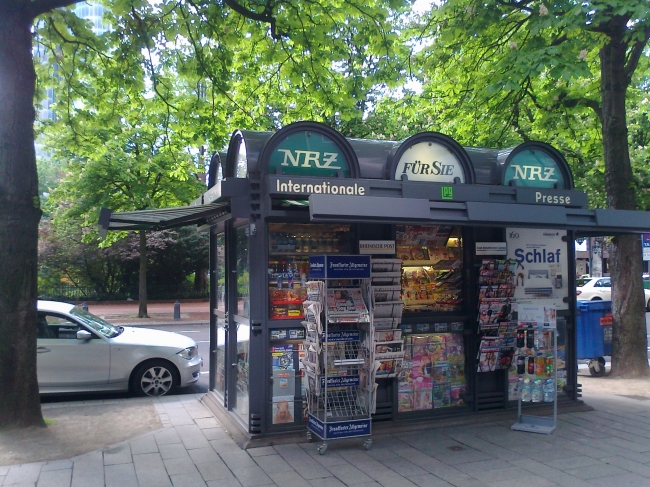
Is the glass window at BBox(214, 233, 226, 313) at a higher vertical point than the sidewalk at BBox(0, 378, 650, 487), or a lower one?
higher

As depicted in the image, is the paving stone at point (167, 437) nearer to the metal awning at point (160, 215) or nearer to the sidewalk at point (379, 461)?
the sidewalk at point (379, 461)

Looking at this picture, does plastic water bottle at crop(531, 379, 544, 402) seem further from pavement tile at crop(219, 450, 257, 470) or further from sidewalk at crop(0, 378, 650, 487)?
pavement tile at crop(219, 450, 257, 470)

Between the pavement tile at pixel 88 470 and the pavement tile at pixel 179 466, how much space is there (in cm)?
61

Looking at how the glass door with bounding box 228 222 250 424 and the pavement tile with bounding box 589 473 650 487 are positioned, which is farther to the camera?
the glass door with bounding box 228 222 250 424

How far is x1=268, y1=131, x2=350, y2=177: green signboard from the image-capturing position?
265 inches

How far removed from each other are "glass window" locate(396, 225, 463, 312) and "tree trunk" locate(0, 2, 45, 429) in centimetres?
447

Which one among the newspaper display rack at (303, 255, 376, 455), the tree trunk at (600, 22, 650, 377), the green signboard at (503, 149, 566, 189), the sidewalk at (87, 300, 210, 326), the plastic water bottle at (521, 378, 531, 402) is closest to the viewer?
the newspaper display rack at (303, 255, 376, 455)

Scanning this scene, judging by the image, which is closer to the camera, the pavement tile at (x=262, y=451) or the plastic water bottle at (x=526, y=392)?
the pavement tile at (x=262, y=451)

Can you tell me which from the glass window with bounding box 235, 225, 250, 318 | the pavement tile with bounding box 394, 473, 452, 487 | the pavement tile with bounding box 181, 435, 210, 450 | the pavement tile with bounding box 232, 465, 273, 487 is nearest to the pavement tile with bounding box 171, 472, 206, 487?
the pavement tile with bounding box 232, 465, 273, 487

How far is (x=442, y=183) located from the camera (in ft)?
23.0

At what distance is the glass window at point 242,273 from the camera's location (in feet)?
22.6

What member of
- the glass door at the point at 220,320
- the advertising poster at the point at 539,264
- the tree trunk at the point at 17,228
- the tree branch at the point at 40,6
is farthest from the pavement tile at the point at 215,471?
the tree branch at the point at 40,6

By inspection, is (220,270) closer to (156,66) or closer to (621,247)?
(156,66)

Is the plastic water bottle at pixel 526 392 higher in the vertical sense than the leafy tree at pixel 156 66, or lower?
lower
